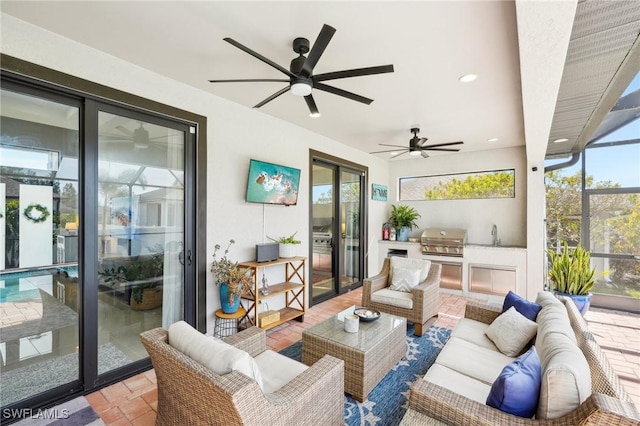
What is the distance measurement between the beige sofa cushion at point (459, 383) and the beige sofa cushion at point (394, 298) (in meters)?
1.44

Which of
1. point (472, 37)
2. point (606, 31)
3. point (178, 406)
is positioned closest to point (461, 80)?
point (472, 37)

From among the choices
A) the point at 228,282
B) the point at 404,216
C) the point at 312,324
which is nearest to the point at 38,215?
the point at 228,282

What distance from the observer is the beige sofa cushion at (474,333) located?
2.30m

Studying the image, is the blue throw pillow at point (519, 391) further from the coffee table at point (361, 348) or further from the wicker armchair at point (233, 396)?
the coffee table at point (361, 348)

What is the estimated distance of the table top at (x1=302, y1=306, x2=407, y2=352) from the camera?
227cm

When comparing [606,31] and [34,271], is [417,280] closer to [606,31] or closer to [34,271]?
[606,31]

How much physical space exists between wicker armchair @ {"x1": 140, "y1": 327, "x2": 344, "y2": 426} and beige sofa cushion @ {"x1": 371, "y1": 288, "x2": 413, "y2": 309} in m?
1.81

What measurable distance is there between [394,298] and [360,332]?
112 centimetres

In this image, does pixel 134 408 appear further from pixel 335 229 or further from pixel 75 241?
pixel 335 229

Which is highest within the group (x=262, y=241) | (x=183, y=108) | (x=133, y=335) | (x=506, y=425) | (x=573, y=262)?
(x=183, y=108)

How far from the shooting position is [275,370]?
1828mm

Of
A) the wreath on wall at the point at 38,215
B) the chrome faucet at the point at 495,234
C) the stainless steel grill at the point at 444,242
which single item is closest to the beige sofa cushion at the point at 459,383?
the wreath on wall at the point at 38,215

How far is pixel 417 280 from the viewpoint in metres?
3.68

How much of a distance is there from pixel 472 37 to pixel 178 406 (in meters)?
2.92
